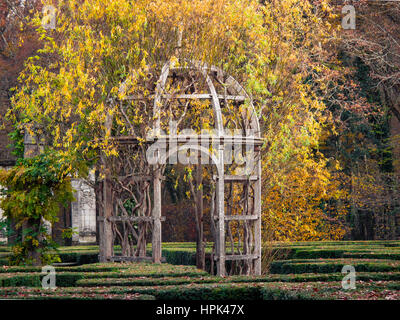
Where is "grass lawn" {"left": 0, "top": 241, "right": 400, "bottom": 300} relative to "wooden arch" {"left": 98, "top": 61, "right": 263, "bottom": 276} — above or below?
below

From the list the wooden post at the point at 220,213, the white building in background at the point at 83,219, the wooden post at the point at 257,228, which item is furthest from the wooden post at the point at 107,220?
the white building in background at the point at 83,219

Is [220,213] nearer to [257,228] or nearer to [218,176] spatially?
[218,176]

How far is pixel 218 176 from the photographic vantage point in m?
13.7

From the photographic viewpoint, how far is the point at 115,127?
15516mm

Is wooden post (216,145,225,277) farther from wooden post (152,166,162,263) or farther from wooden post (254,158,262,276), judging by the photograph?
wooden post (152,166,162,263)

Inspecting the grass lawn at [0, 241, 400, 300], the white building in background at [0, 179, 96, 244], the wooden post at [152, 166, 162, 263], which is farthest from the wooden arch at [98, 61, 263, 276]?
the white building in background at [0, 179, 96, 244]

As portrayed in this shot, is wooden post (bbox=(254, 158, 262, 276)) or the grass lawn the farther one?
wooden post (bbox=(254, 158, 262, 276))

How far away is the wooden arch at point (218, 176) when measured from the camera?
536 inches

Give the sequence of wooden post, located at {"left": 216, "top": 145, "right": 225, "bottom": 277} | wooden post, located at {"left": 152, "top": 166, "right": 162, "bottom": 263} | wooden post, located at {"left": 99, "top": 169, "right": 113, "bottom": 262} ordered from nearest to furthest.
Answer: wooden post, located at {"left": 216, "top": 145, "right": 225, "bottom": 277}, wooden post, located at {"left": 152, "top": 166, "right": 162, "bottom": 263}, wooden post, located at {"left": 99, "top": 169, "right": 113, "bottom": 262}

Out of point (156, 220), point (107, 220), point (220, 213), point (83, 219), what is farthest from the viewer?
point (83, 219)

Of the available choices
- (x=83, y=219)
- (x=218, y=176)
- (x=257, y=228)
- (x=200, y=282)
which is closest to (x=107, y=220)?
(x=218, y=176)

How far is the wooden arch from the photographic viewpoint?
13.6 metres

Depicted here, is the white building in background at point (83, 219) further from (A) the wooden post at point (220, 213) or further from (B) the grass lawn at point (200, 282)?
(A) the wooden post at point (220, 213)
